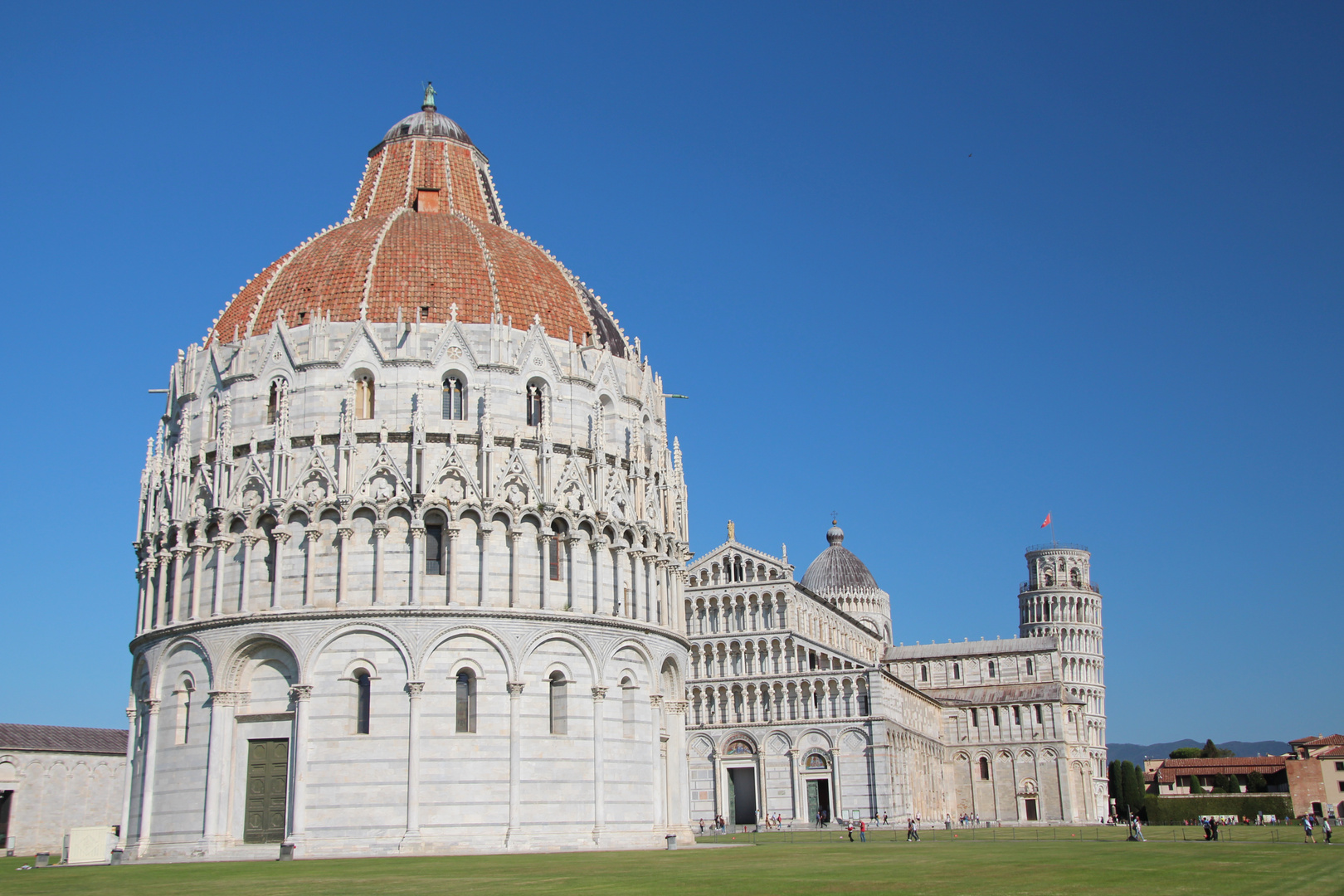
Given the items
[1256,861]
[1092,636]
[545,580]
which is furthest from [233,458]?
[1092,636]

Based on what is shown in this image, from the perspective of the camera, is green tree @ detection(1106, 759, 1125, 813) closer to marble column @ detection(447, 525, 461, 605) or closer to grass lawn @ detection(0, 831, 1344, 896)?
grass lawn @ detection(0, 831, 1344, 896)

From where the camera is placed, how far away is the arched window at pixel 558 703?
4619 centimetres

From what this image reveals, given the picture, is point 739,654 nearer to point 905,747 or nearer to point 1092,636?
point 905,747

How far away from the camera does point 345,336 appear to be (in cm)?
4831

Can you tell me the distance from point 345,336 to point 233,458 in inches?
232

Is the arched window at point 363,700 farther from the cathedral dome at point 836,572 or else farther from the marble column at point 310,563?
the cathedral dome at point 836,572

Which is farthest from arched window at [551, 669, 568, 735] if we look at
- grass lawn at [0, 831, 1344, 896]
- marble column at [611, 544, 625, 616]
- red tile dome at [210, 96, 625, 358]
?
red tile dome at [210, 96, 625, 358]

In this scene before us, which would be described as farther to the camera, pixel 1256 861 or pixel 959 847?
pixel 959 847

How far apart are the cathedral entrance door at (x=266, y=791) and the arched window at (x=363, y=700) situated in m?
2.58

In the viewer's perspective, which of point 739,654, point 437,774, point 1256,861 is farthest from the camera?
point 739,654

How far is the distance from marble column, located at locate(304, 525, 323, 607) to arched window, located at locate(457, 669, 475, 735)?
18.4ft

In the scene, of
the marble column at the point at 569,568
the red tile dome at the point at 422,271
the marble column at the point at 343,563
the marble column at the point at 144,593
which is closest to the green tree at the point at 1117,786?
the red tile dome at the point at 422,271

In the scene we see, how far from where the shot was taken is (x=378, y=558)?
44750 millimetres

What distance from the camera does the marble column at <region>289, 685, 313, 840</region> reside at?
42844mm
